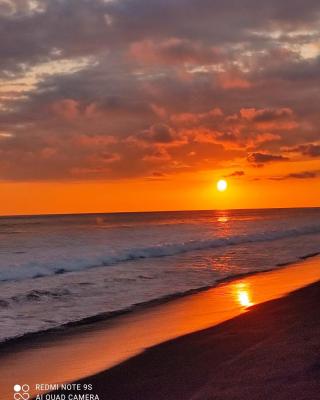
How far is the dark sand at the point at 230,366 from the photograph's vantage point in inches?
248

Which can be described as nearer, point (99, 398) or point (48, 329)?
point (99, 398)

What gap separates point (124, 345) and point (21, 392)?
2751 mm

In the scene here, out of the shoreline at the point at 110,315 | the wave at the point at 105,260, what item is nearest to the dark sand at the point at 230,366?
the shoreline at the point at 110,315

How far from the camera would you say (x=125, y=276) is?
22.6 m

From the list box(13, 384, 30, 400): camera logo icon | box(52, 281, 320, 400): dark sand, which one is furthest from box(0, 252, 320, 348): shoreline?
box(52, 281, 320, 400): dark sand

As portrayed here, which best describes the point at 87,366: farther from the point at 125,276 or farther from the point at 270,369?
the point at 125,276

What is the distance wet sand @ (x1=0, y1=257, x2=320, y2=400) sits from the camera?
8008 millimetres

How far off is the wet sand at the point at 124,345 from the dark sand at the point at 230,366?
0.04 m

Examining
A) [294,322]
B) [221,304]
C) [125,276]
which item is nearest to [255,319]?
[294,322]

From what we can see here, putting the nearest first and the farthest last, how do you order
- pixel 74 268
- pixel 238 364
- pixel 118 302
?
pixel 238 364, pixel 118 302, pixel 74 268

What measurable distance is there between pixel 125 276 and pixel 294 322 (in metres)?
13.0

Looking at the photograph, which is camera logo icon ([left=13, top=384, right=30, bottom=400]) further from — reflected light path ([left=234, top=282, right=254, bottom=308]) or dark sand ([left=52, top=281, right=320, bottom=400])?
reflected light path ([left=234, top=282, right=254, bottom=308])

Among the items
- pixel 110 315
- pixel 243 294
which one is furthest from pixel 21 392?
pixel 243 294

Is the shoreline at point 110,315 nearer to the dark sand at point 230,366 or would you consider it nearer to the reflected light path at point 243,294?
the reflected light path at point 243,294
